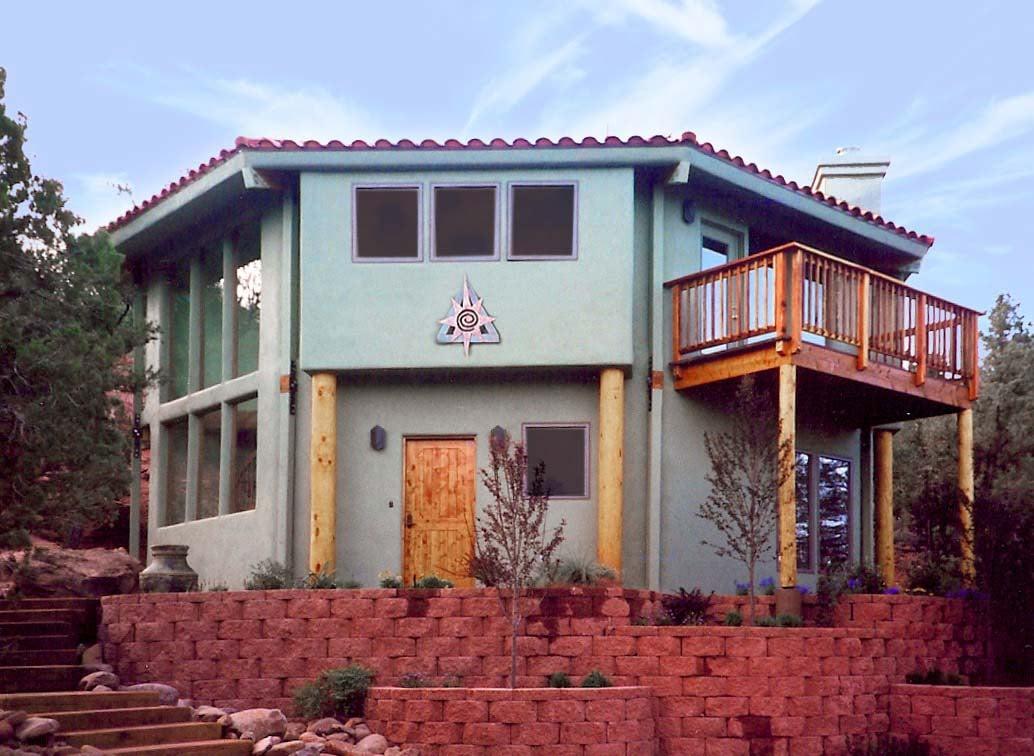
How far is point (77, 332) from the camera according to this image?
14.3m

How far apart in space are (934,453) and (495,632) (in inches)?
591

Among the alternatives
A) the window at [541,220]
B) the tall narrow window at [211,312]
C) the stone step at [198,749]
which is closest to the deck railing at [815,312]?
the window at [541,220]

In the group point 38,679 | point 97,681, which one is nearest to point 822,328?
point 97,681

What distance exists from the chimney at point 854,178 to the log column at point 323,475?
28.6 feet

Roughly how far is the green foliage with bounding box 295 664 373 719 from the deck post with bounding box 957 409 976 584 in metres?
7.61

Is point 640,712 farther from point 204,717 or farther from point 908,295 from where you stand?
point 908,295

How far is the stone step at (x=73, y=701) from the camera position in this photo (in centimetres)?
1391

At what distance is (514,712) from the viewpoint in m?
13.6

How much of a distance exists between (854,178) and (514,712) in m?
11.8

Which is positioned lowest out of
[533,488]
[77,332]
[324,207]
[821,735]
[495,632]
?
[821,735]

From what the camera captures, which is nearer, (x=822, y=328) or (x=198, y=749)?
(x=198, y=749)

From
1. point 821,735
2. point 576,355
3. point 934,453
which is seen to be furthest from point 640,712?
point 934,453

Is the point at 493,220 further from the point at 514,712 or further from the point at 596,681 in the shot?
the point at 514,712

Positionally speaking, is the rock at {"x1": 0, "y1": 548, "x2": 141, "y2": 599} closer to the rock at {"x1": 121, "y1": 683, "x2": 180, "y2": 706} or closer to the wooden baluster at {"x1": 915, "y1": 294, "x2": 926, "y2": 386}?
the rock at {"x1": 121, "y1": 683, "x2": 180, "y2": 706}
